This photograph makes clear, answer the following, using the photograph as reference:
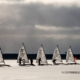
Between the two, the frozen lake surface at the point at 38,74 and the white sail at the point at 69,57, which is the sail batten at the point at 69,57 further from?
the frozen lake surface at the point at 38,74

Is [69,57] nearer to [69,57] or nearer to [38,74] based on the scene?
[69,57]

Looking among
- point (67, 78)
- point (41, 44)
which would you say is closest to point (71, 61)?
point (41, 44)

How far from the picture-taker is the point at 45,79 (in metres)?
50.7

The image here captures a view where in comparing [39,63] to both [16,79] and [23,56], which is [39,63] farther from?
[16,79]

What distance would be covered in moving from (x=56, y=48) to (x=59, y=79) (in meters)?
49.1

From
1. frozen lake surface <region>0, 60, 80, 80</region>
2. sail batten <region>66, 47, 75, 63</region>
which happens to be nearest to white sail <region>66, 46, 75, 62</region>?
sail batten <region>66, 47, 75, 63</region>

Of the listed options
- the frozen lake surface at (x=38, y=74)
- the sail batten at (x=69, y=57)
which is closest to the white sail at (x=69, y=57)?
the sail batten at (x=69, y=57)

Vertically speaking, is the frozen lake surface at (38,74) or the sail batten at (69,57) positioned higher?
the sail batten at (69,57)

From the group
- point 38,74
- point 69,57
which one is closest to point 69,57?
point 69,57

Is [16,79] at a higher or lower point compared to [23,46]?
lower

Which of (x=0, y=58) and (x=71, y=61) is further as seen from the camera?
(x=71, y=61)

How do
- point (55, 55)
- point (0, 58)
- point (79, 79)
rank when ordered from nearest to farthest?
point (79, 79) → point (0, 58) → point (55, 55)

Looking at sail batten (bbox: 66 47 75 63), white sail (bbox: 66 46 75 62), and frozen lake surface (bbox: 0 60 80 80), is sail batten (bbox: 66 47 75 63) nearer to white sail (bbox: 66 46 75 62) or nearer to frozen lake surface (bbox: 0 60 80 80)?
white sail (bbox: 66 46 75 62)

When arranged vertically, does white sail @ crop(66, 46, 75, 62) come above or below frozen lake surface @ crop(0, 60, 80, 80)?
above
